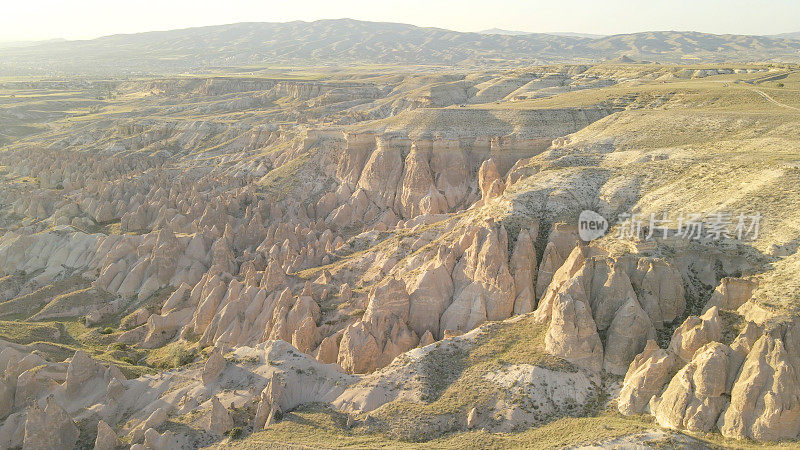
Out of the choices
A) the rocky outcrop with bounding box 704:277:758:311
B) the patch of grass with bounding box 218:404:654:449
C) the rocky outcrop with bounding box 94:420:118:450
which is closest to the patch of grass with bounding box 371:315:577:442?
the patch of grass with bounding box 218:404:654:449

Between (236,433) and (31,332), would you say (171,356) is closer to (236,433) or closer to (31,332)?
(31,332)

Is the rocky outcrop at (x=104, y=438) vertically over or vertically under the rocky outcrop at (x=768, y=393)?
under

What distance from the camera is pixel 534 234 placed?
41.0 meters

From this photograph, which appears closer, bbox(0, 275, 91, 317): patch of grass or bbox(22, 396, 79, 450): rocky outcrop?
bbox(22, 396, 79, 450): rocky outcrop

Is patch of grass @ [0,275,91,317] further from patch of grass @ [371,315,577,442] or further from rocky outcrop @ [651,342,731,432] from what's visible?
rocky outcrop @ [651,342,731,432]

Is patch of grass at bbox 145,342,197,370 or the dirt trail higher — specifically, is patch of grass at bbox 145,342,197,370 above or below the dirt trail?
below

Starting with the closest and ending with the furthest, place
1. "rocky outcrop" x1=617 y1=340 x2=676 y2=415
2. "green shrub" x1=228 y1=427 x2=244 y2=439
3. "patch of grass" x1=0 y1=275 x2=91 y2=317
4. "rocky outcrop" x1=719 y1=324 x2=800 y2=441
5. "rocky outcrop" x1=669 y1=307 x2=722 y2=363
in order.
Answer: "rocky outcrop" x1=719 y1=324 x2=800 y2=441 → "rocky outcrop" x1=617 y1=340 x2=676 y2=415 → "rocky outcrop" x1=669 y1=307 x2=722 y2=363 → "green shrub" x1=228 y1=427 x2=244 y2=439 → "patch of grass" x1=0 y1=275 x2=91 y2=317

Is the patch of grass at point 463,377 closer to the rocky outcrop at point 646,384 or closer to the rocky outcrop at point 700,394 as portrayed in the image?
the rocky outcrop at point 646,384

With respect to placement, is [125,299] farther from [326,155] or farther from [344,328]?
[326,155]

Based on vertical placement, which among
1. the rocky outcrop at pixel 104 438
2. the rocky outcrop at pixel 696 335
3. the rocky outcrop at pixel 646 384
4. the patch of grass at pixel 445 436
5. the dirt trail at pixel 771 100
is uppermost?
the dirt trail at pixel 771 100

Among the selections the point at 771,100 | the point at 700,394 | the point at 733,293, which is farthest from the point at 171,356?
the point at 771,100

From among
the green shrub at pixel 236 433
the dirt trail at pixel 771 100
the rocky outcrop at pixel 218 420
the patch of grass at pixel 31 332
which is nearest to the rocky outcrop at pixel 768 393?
the green shrub at pixel 236 433

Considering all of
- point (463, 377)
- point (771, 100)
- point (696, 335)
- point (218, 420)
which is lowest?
point (218, 420)

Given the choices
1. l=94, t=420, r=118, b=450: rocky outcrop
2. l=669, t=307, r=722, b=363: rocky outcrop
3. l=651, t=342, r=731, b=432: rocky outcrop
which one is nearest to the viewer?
l=651, t=342, r=731, b=432: rocky outcrop
